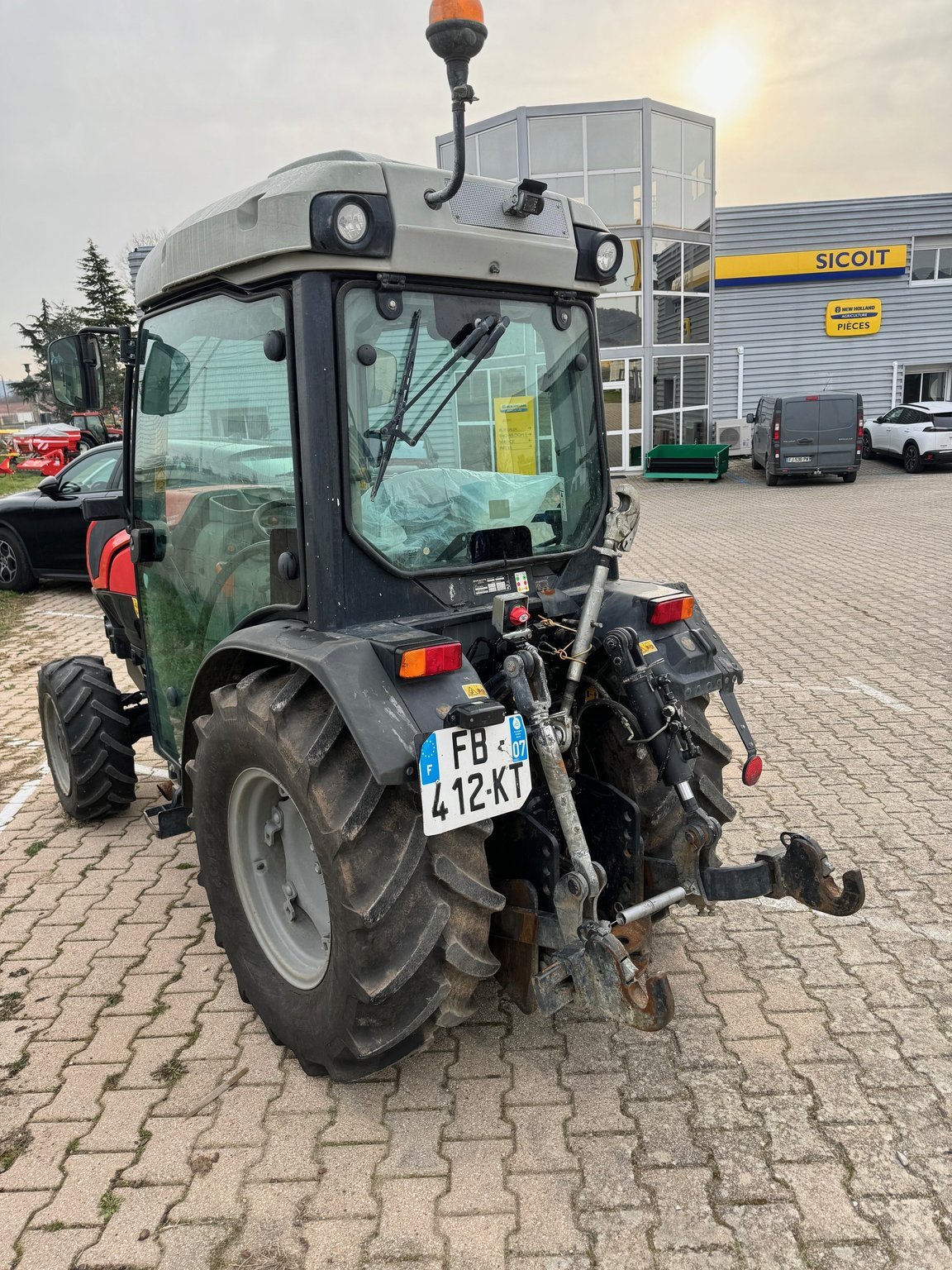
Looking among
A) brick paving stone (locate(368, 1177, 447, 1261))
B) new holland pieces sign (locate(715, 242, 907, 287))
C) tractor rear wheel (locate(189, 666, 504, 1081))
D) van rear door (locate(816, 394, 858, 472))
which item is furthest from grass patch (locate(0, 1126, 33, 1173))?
new holland pieces sign (locate(715, 242, 907, 287))

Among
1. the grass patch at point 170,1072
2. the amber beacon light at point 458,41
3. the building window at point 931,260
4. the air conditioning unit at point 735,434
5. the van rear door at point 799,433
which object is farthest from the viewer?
the building window at point 931,260

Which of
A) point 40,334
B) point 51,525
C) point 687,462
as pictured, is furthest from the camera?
point 40,334

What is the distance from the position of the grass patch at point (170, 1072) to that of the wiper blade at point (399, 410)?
1885 millimetres

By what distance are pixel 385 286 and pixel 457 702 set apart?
3.84 ft

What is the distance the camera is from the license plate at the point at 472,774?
7.51ft

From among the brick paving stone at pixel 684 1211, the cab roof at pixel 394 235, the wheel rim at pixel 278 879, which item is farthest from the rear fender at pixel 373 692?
the brick paving stone at pixel 684 1211

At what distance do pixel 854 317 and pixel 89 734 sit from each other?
1019 inches

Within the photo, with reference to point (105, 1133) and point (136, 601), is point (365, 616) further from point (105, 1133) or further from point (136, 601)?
point (136, 601)

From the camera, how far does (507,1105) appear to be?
272 cm

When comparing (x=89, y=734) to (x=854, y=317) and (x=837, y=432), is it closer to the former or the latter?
(x=837, y=432)

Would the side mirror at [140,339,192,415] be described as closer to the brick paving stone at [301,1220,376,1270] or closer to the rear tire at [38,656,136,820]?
the rear tire at [38,656,136,820]

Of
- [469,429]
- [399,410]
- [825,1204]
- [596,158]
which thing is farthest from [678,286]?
[825,1204]

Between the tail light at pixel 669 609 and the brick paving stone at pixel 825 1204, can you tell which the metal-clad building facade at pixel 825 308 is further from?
the brick paving stone at pixel 825 1204

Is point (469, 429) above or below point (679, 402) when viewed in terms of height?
below
